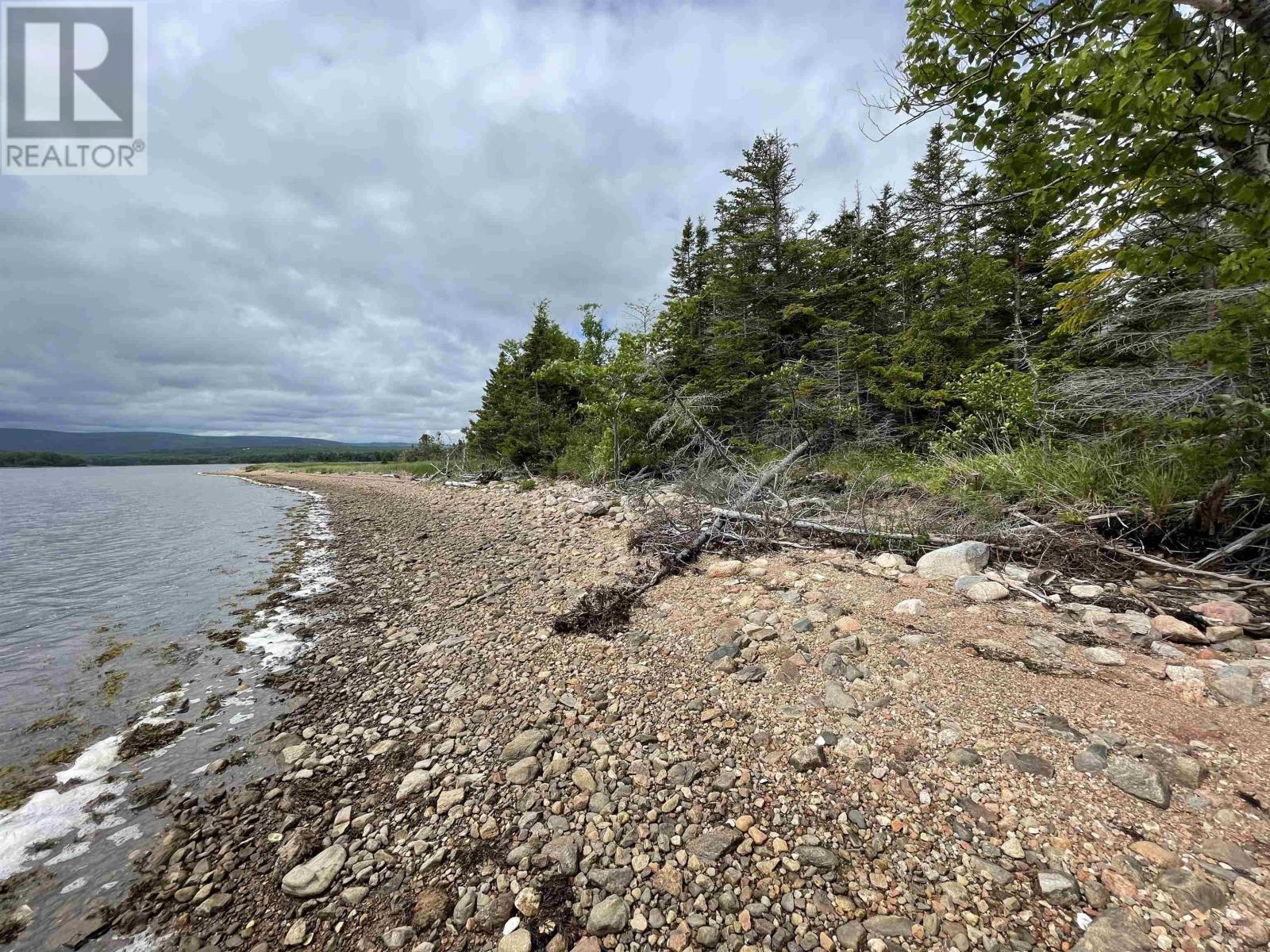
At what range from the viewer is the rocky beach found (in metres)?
1.94

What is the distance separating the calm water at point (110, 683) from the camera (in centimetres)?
279

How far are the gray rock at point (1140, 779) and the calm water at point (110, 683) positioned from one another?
5.21 meters

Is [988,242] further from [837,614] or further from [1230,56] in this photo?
[837,614]

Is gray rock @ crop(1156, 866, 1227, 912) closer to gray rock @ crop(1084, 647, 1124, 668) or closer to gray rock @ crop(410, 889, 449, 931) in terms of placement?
gray rock @ crop(1084, 647, 1124, 668)

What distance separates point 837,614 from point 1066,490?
4.12 m

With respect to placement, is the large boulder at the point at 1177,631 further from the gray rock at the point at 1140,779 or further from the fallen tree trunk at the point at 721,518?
the fallen tree trunk at the point at 721,518

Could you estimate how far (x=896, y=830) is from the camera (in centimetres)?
229

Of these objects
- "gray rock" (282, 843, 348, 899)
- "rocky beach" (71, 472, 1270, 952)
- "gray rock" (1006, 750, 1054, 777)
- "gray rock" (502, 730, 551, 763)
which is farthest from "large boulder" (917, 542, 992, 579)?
"gray rock" (282, 843, 348, 899)

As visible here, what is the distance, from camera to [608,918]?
2049 millimetres

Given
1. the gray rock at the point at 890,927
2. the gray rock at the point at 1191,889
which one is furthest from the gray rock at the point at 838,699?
the gray rock at the point at 1191,889

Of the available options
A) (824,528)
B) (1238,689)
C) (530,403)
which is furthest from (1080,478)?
(530,403)

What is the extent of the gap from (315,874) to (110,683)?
464cm

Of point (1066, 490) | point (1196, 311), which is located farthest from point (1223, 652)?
point (1196, 311)

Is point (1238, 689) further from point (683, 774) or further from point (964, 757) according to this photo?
point (683, 774)
